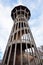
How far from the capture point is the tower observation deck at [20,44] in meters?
13.4

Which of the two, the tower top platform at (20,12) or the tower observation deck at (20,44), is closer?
the tower observation deck at (20,44)

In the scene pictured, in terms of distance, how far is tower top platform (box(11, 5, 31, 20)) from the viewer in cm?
1798

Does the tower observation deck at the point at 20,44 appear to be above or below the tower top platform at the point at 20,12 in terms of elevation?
below

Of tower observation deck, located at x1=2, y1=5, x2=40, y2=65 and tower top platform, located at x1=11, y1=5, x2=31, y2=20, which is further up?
tower top platform, located at x1=11, y1=5, x2=31, y2=20

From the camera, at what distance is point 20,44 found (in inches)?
545

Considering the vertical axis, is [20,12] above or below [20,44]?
above

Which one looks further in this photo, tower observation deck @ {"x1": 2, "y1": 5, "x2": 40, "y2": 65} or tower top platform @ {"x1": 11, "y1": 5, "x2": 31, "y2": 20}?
tower top platform @ {"x1": 11, "y1": 5, "x2": 31, "y2": 20}

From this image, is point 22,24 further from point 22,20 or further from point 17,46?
point 17,46

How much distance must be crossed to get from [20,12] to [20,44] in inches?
236

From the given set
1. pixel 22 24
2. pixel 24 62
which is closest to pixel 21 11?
pixel 22 24

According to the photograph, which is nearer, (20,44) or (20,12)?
(20,44)

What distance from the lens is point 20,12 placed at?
703 inches

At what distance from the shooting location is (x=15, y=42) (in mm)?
14008

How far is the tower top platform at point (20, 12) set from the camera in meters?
18.0
